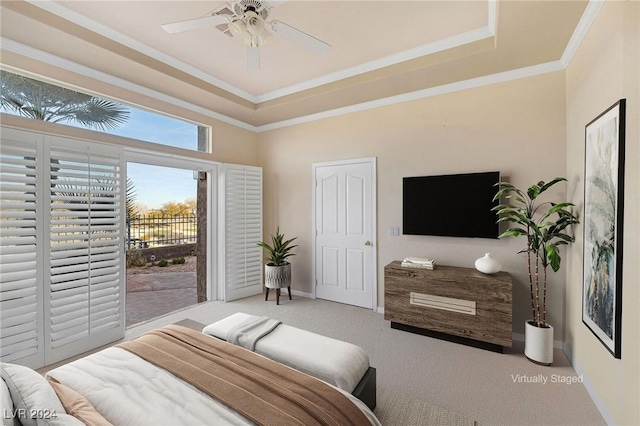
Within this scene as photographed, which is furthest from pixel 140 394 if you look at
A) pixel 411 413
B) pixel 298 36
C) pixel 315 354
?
pixel 298 36

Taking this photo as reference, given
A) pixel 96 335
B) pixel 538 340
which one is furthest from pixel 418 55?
pixel 96 335

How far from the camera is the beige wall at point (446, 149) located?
2836 mm

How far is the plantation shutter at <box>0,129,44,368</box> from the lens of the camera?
2.27 metres

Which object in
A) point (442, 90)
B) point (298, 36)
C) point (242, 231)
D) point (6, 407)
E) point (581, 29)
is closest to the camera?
point (6, 407)

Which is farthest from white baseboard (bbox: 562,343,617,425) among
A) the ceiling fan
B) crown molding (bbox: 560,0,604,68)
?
the ceiling fan

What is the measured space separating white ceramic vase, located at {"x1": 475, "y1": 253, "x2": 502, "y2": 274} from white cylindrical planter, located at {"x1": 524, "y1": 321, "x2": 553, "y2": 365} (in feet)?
1.84

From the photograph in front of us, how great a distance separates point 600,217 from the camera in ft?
6.24

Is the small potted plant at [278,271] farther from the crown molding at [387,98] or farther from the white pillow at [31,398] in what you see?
the white pillow at [31,398]

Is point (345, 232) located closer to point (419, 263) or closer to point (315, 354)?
point (419, 263)

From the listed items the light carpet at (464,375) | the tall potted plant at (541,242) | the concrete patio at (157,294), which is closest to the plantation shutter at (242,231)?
the concrete patio at (157,294)

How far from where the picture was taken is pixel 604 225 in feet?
6.03

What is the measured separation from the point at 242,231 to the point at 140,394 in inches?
126

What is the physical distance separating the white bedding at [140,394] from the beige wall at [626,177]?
4.90 feet

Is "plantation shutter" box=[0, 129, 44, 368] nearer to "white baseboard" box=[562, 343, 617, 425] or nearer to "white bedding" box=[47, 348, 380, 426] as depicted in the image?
"white bedding" box=[47, 348, 380, 426]
